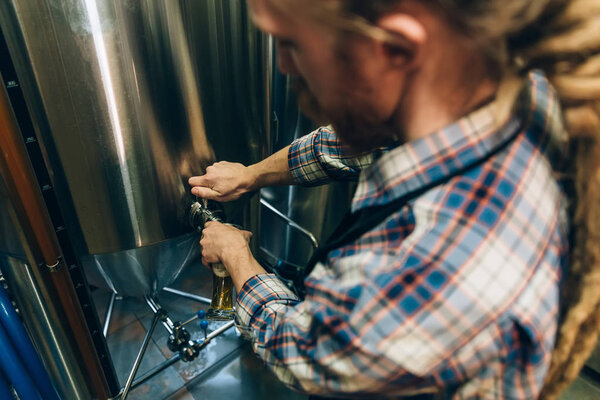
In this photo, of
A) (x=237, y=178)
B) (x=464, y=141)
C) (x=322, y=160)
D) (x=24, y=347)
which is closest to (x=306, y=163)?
(x=322, y=160)

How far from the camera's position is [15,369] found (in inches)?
31.1

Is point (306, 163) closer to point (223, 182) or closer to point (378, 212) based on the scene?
point (223, 182)

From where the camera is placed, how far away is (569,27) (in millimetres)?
382

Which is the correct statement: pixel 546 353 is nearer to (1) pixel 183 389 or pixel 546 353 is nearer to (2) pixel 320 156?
(2) pixel 320 156

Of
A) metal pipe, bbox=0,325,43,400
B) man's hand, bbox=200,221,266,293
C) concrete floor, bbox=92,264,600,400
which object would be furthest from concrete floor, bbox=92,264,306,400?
man's hand, bbox=200,221,266,293

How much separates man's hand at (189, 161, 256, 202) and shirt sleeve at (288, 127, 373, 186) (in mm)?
123

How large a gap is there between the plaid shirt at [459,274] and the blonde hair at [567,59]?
0.03 metres

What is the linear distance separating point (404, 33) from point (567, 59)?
0.61ft

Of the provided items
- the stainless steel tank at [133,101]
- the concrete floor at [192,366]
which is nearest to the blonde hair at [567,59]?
the stainless steel tank at [133,101]

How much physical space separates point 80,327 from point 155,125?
1.55 ft

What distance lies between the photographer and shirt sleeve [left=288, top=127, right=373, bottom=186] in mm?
854

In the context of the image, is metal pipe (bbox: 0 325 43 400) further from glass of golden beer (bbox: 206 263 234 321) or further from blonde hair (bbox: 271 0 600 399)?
blonde hair (bbox: 271 0 600 399)

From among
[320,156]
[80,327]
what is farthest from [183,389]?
[320,156]

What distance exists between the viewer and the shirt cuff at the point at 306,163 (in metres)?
0.89
